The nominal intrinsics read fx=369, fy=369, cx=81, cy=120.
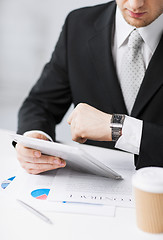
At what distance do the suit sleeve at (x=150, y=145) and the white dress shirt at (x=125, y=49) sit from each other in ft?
0.06

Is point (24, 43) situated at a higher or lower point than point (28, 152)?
lower

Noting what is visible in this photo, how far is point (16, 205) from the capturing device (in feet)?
3.42

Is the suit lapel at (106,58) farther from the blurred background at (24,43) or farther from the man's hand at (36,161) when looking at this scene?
the blurred background at (24,43)

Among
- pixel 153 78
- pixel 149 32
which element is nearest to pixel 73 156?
pixel 153 78

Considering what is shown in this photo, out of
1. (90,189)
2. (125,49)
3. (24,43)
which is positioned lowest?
(24,43)

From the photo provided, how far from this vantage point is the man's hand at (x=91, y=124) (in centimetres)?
125

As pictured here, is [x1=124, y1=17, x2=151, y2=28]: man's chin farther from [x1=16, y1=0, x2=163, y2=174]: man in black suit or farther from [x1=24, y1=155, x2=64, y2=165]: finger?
[x1=24, y1=155, x2=64, y2=165]: finger

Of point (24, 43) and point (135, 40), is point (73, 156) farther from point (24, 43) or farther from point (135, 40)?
point (24, 43)

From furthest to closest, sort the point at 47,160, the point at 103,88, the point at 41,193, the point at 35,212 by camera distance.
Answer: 1. the point at 103,88
2. the point at 47,160
3. the point at 41,193
4. the point at 35,212

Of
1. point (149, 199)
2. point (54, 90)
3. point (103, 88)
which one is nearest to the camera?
point (149, 199)

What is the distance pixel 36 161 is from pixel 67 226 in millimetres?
324

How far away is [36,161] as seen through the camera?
3.99 feet

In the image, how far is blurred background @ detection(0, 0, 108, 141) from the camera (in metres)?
3.01

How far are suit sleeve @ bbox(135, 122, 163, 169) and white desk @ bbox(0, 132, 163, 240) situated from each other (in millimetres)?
254
